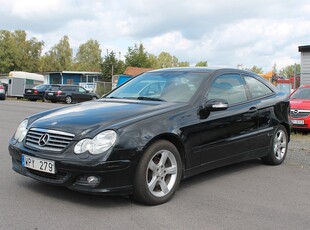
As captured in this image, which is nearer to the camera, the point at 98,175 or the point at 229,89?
the point at 98,175

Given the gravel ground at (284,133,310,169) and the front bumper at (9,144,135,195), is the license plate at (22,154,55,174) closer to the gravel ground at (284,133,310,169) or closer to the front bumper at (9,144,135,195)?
the front bumper at (9,144,135,195)

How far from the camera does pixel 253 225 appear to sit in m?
3.88

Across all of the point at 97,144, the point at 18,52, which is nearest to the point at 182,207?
the point at 97,144

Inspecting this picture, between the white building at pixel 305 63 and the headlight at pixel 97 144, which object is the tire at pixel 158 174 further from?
the white building at pixel 305 63

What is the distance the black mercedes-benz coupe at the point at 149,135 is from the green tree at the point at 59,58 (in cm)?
7690

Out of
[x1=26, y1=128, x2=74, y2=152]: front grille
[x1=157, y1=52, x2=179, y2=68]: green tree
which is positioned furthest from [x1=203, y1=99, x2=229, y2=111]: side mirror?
[x1=157, y1=52, x2=179, y2=68]: green tree

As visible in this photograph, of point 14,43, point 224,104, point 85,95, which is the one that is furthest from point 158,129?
point 14,43

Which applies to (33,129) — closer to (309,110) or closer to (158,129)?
(158,129)

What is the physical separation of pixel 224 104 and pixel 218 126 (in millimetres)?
332

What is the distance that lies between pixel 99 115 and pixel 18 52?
252ft

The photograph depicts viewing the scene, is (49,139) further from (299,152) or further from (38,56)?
(38,56)

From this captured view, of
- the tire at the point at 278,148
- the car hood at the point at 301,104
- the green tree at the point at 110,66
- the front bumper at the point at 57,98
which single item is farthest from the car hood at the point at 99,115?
the green tree at the point at 110,66

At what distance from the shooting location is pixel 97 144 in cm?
406

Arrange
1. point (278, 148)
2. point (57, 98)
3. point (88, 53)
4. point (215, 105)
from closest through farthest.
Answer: point (215, 105) → point (278, 148) → point (57, 98) → point (88, 53)
